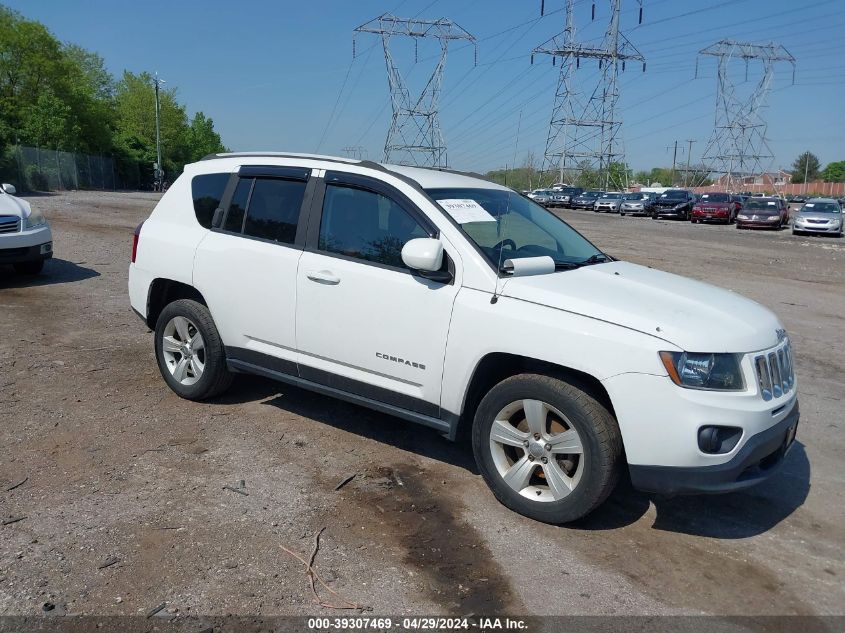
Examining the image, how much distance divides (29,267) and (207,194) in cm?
673

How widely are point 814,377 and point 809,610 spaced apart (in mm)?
4375

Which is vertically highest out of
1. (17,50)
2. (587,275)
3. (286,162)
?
(17,50)

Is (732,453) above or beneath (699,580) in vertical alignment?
above

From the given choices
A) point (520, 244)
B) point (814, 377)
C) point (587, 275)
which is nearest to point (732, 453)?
point (587, 275)

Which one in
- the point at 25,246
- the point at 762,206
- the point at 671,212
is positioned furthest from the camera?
the point at 671,212

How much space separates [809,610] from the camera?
10.5ft

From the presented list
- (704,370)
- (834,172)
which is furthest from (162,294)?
(834,172)

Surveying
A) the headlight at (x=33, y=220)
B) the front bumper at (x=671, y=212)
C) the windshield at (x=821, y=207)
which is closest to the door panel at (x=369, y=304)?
the headlight at (x=33, y=220)

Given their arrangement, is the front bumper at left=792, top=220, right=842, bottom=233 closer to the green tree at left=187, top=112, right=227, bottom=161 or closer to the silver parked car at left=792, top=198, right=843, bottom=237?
the silver parked car at left=792, top=198, right=843, bottom=237

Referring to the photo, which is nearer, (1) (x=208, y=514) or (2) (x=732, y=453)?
(2) (x=732, y=453)

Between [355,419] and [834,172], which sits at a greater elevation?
[834,172]

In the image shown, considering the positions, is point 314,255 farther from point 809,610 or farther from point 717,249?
point 717,249

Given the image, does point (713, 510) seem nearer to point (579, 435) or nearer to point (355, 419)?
point (579, 435)

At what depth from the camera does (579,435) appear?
143 inches
